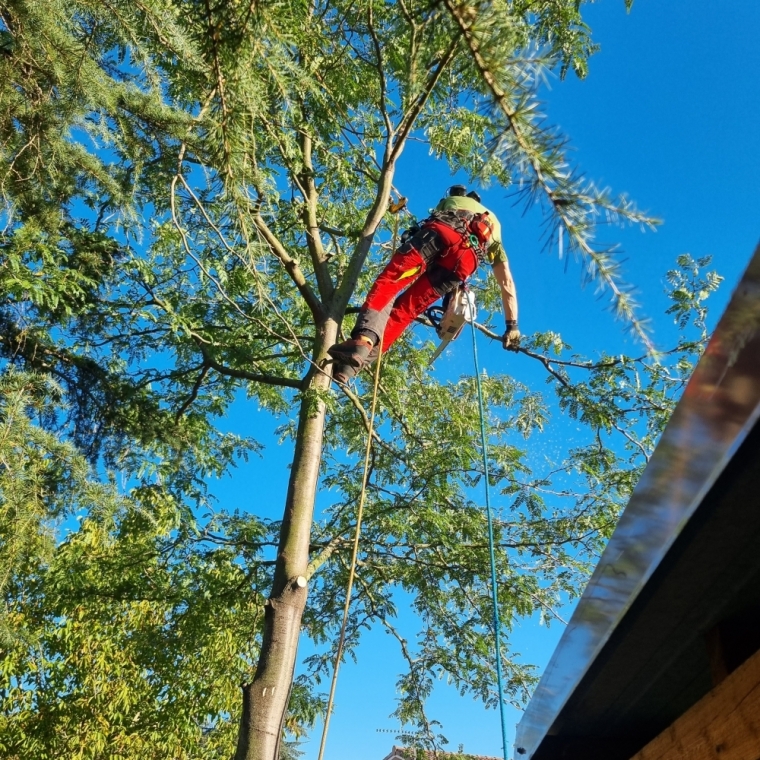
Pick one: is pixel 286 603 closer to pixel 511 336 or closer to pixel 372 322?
pixel 372 322

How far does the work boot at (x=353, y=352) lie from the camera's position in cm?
451

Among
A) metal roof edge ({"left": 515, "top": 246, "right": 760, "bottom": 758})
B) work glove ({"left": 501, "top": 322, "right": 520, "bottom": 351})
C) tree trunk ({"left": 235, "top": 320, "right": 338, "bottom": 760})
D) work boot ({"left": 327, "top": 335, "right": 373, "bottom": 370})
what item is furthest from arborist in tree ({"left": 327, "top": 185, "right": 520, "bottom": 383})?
metal roof edge ({"left": 515, "top": 246, "right": 760, "bottom": 758})

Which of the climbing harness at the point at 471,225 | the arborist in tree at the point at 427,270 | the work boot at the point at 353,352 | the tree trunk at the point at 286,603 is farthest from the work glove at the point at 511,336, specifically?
A: the work boot at the point at 353,352

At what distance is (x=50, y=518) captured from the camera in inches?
192

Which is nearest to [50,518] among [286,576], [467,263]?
[286,576]

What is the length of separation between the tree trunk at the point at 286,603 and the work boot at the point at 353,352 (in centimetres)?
38

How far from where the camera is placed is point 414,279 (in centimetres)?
491

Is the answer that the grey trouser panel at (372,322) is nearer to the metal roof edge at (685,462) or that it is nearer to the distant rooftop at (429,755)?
the metal roof edge at (685,462)

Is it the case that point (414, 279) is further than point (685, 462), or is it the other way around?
point (414, 279)

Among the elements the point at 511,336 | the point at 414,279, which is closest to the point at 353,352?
the point at 414,279

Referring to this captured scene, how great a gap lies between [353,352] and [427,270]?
95 centimetres

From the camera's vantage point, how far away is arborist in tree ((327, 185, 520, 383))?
4.61 metres

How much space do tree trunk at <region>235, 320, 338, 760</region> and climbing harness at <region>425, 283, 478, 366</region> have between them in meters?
0.72

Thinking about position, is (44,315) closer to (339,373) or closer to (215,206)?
(215,206)
